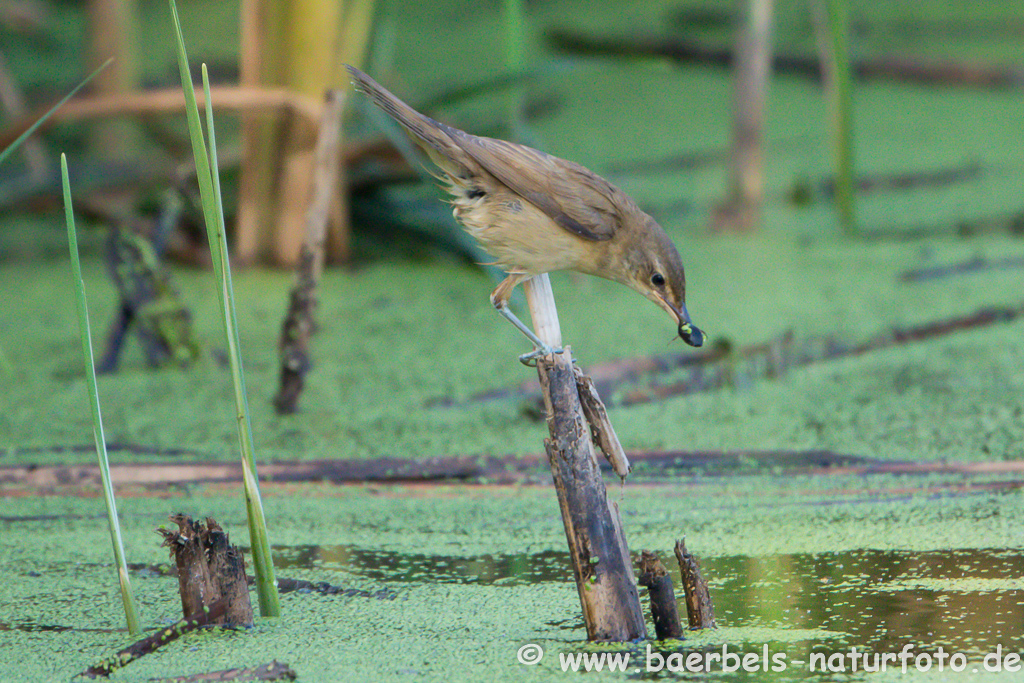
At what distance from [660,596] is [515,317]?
0.46m

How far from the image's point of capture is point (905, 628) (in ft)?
5.37

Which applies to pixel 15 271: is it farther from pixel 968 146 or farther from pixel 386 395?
pixel 968 146

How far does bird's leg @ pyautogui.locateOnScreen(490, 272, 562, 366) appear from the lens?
1.65 metres

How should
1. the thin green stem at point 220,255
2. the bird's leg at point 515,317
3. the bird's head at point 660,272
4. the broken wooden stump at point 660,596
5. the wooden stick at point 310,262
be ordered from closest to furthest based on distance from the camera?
the thin green stem at point 220,255 < the broken wooden stump at point 660,596 < the bird's leg at point 515,317 < the bird's head at point 660,272 < the wooden stick at point 310,262

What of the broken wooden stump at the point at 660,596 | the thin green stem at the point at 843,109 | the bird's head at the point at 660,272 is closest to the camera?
the broken wooden stump at the point at 660,596

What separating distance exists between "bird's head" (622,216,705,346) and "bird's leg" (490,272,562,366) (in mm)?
168

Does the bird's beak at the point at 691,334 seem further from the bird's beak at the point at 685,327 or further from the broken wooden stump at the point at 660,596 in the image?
the broken wooden stump at the point at 660,596

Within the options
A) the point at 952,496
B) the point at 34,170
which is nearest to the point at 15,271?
the point at 34,170

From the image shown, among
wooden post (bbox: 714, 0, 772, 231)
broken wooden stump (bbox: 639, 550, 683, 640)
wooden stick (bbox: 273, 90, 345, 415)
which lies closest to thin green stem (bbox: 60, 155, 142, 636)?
broken wooden stump (bbox: 639, 550, 683, 640)

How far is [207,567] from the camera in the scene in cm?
165

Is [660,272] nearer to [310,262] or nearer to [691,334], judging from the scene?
[691,334]

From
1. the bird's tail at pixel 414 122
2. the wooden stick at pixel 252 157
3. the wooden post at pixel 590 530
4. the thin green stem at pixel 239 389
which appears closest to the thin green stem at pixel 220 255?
the thin green stem at pixel 239 389

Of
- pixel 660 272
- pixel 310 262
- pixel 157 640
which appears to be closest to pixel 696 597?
pixel 660 272

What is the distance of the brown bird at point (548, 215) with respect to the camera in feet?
5.79
